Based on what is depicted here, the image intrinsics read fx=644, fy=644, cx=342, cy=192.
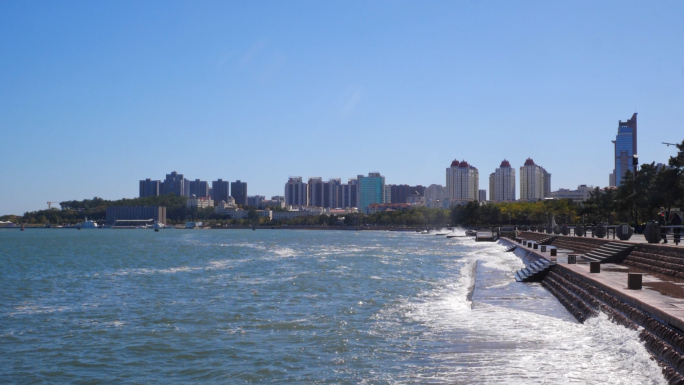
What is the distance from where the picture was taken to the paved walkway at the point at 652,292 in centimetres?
984

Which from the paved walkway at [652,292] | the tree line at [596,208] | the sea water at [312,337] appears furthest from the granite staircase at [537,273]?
the tree line at [596,208]

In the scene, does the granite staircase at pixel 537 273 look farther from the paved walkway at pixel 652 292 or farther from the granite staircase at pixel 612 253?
the paved walkway at pixel 652 292

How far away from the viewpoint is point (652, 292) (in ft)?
41.5

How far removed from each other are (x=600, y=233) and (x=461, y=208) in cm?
11899

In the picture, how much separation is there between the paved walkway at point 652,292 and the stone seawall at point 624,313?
0.07 meters

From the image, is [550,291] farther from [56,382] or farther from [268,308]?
[56,382]

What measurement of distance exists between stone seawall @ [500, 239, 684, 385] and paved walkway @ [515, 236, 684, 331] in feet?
0.22

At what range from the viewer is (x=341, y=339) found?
13047 millimetres

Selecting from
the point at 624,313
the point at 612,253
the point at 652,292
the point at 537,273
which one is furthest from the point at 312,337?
the point at 612,253

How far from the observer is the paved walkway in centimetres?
984

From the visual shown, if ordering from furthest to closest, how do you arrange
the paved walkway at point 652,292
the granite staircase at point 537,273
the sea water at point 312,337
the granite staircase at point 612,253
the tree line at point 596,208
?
the tree line at point 596,208 → the granite staircase at point 537,273 → the granite staircase at point 612,253 → the sea water at point 312,337 → the paved walkway at point 652,292

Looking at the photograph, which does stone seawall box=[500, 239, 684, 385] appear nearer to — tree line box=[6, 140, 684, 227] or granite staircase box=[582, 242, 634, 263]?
granite staircase box=[582, 242, 634, 263]

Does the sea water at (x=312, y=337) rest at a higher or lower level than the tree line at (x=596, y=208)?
lower

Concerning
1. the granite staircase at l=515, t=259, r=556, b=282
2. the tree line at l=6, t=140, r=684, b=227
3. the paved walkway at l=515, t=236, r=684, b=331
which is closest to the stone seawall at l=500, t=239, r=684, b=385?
the paved walkway at l=515, t=236, r=684, b=331
